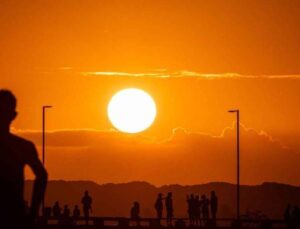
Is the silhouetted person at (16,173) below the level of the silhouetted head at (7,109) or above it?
below

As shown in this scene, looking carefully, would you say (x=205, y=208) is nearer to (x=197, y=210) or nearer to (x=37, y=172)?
(x=197, y=210)

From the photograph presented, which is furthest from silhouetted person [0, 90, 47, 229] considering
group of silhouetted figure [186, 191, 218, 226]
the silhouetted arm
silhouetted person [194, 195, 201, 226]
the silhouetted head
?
silhouetted person [194, 195, 201, 226]

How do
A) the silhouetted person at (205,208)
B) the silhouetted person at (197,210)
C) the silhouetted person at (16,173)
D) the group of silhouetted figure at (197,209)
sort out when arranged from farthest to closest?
the silhouetted person at (205,208)
the silhouetted person at (197,210)
the group of silhouetted figure at (197,209)
the silhouetted person at (16,173)

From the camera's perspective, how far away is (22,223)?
868 centimetres

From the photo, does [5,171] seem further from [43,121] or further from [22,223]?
[43,121]

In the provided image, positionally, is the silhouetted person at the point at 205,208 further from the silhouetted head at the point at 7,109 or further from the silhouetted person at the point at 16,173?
the silhouetted person at the point at 16,173

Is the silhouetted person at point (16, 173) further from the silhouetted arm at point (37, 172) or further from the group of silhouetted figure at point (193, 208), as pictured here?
the group of silhouetted figure at point (193, 208)

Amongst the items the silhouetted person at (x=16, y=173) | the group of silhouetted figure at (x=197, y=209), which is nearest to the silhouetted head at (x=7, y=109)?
the silhouetted person at (x=16, y=173)

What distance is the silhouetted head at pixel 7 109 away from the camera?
9000mm

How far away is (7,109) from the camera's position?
905 centimetres

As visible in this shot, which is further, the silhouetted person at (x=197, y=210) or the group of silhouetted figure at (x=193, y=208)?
the silhouetted person at (x=197, y=210)

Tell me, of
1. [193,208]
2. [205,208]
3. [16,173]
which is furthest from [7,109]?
[205,208]

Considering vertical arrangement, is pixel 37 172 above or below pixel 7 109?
below

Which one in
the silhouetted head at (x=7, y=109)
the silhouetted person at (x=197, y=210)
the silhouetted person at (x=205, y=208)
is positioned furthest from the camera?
the silhouetted person at (x=205, y=208)
